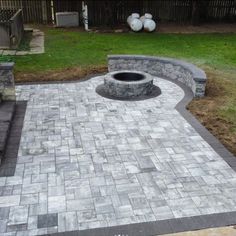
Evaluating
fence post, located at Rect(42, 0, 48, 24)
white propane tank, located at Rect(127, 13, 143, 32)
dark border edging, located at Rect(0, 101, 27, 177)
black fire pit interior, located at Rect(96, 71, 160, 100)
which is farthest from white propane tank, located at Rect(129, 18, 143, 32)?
dark border edging, located at Rect(0, 101, 27, 177)

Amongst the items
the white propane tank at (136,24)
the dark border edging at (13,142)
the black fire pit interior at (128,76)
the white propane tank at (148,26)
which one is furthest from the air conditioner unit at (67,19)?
the dark border edging at (13,142)

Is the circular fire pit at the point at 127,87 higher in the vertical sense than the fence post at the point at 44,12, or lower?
lower

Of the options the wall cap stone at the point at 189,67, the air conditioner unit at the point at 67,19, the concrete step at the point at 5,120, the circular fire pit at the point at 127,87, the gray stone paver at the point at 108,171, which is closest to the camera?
the gray stone paver at the point at 108,171

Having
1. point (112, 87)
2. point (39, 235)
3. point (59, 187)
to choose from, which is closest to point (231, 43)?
point (112, 87)

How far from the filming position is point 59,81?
980 centimetres

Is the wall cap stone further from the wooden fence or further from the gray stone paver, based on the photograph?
the wooden fence

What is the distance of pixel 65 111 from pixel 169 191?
359 centimetres

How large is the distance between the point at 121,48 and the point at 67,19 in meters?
5.76

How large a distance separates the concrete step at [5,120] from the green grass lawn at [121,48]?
3.35 metres

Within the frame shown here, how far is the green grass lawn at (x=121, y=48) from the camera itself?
38.2 feet

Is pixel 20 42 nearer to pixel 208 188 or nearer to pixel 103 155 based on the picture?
pixel 103 155

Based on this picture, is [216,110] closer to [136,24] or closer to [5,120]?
[5,120]

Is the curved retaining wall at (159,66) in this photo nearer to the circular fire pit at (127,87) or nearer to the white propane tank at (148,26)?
the circular fire pit at (127,87)

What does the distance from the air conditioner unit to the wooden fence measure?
91 cm
